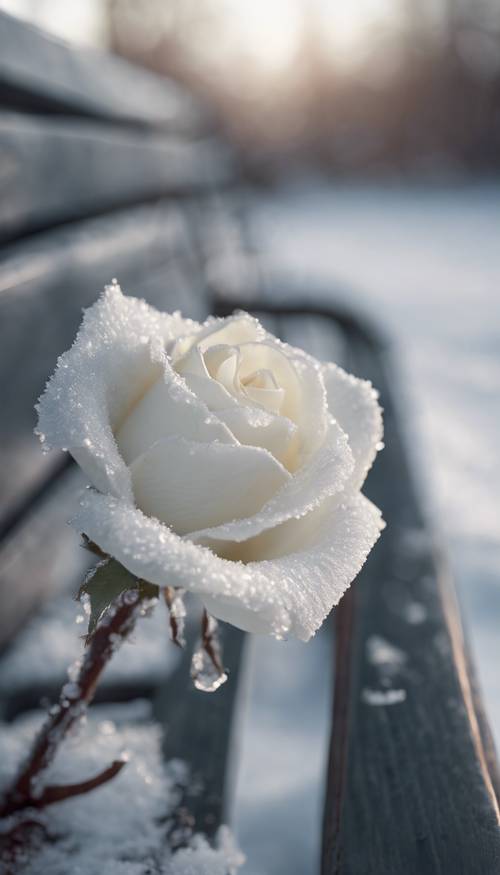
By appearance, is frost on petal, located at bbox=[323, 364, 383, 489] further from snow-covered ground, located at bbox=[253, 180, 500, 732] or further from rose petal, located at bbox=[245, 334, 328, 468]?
snow-covered ground, located at bbox=[253, 180, 500, 732]

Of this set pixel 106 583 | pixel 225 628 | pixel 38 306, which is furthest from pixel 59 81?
pixel 106 583

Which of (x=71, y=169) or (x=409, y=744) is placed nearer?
(x=409, y=744)

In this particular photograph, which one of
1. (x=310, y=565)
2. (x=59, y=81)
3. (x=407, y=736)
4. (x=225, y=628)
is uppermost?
(x=59, y=81)

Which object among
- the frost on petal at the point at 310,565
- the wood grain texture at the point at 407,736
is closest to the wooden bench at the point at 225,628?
the wood grain texture at the point at 407,736

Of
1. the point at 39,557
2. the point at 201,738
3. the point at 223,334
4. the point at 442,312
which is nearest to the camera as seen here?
the point at 223,334

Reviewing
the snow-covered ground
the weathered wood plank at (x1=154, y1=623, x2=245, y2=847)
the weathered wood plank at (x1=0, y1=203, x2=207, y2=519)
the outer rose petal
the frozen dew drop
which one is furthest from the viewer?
the snow-covered ground

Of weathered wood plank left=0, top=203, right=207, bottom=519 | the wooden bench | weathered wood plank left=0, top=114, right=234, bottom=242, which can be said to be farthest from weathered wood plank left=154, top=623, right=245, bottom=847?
weathered wood plank left=0, top=114, right=234, bottom=242

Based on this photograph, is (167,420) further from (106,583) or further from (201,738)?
(201,738)
